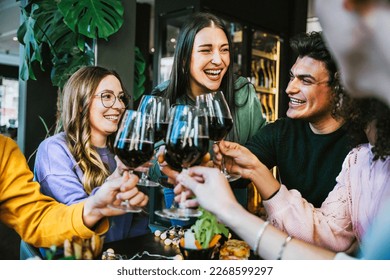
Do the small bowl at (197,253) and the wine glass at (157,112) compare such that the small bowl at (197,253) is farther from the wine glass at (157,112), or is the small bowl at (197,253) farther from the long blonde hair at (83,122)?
the long blonde hair at (83,122)

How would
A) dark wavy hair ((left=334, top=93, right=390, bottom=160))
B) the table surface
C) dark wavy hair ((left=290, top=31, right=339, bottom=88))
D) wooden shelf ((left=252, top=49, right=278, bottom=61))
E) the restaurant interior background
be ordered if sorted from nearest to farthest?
dark wavy hair ((left=334, top=93, right=390, bottom=160)) < the table surface < dark wavy hair ((left=290, top=31, right=339, bottom=88)) < the restaurant interior background < wooden shelf ((left=252, top=49, right=278, bottom=61))

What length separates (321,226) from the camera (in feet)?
3.83

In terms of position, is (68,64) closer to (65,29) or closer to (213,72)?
(65,29)

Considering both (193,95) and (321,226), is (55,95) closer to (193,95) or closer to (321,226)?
(193,95)

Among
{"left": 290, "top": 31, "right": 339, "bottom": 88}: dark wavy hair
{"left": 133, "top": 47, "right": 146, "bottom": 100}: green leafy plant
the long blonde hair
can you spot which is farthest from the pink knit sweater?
{"left": 133, "top": 47, "right": 146, "bottom": 100}: green leafy plant

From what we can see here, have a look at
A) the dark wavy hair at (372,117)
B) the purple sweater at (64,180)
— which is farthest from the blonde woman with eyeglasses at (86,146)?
the dark wavy hair at (372,117)

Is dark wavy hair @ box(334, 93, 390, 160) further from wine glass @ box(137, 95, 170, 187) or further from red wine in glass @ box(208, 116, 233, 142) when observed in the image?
wine glass @ box(137, 95, 170, 187)

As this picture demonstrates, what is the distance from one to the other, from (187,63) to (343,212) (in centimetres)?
103

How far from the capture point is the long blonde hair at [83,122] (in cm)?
160

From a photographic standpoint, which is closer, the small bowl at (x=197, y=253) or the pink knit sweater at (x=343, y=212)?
the small bowl at (x=197, y=253)

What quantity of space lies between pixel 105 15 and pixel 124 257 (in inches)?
69.4

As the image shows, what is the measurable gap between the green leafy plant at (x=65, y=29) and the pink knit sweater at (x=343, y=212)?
1.67 metres

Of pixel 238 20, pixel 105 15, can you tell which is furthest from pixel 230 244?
pixel 238 20

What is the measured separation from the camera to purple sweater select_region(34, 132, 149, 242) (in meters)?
1.43
